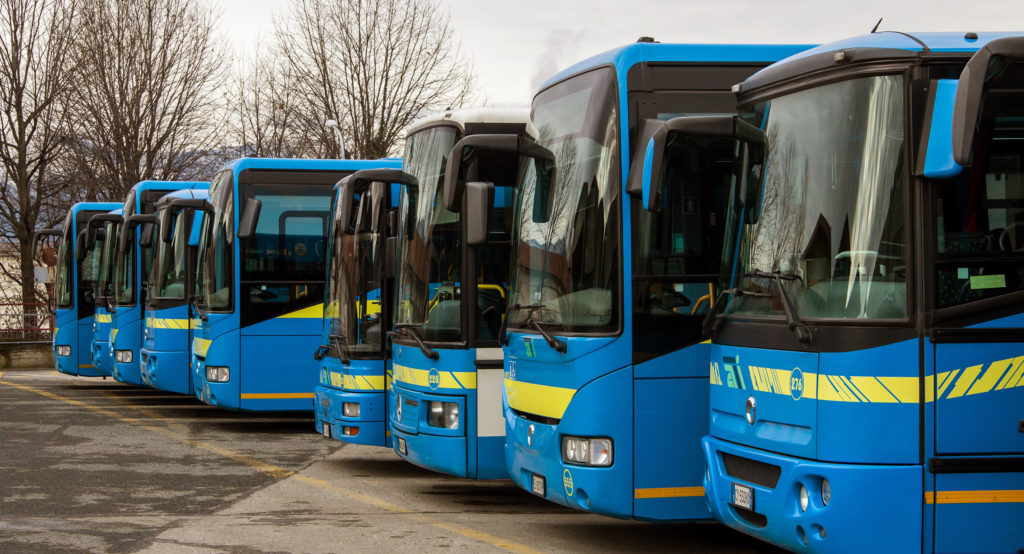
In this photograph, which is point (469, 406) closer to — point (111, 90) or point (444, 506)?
point (444, 506)

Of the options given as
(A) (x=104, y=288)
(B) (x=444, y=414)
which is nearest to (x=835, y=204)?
(B) (x=444, y=414)

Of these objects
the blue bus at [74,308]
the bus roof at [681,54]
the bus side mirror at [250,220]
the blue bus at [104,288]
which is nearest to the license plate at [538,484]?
the bus roof at [681,54]

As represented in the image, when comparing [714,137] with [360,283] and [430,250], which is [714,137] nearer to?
[430,250]

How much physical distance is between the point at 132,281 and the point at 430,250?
36.3 ft

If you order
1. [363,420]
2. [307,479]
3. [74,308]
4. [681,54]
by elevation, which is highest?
[681,54]

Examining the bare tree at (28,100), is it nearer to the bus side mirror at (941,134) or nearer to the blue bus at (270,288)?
the blue bus at (270,288)

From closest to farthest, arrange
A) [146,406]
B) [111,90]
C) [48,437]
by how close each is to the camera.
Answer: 1. [48,437]
2. [146,406]
3. [111,90]

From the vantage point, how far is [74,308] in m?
22.3

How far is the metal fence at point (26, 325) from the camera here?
1302 inches

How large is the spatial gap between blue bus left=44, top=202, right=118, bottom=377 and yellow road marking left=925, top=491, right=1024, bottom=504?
18459 millimetres

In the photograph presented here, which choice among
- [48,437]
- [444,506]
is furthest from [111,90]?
[444,506]

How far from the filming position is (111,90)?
126 feet

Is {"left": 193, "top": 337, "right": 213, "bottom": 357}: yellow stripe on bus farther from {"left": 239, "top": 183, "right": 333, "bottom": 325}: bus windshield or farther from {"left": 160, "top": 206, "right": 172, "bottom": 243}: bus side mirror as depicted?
{"left": 160, "top": 206, "right": 172, "bottom": 243}: bus side mirror

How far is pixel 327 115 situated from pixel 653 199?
3483 cm
